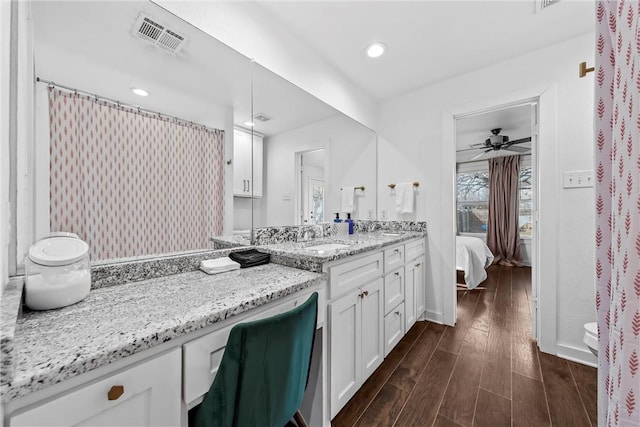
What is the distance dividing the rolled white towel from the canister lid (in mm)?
429

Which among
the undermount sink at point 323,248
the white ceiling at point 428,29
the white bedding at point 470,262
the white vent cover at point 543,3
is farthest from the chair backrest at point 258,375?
the white bedding at point 470,262

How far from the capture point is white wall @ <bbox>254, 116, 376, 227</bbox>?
67.2 inches

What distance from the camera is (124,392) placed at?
1.78ft

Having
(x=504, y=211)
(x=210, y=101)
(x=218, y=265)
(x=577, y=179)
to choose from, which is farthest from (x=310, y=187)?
(x=504, y=211)

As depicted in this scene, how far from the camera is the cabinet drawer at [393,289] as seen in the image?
1.71 metres

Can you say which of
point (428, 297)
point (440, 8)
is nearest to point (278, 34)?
point (440, 8)

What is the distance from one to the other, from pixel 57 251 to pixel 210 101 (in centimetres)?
94

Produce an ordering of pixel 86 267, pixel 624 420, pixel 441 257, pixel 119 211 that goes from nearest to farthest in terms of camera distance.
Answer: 1. pixel 624 420
2. pixel 86 267
3. pixel 119 211
4. pixel 441 257

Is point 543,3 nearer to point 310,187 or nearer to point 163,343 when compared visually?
point 310,187

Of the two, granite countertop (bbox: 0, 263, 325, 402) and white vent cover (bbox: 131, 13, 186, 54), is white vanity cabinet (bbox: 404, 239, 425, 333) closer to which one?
granite countertop (bbox: 0, 263, 325, 402)

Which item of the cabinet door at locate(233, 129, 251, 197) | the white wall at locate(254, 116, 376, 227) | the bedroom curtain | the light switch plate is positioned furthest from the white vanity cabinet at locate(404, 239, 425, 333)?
the bedroom curtain

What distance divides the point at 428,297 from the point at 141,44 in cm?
285

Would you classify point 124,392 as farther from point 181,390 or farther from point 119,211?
point 119,211

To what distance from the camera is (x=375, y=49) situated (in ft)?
6.34
